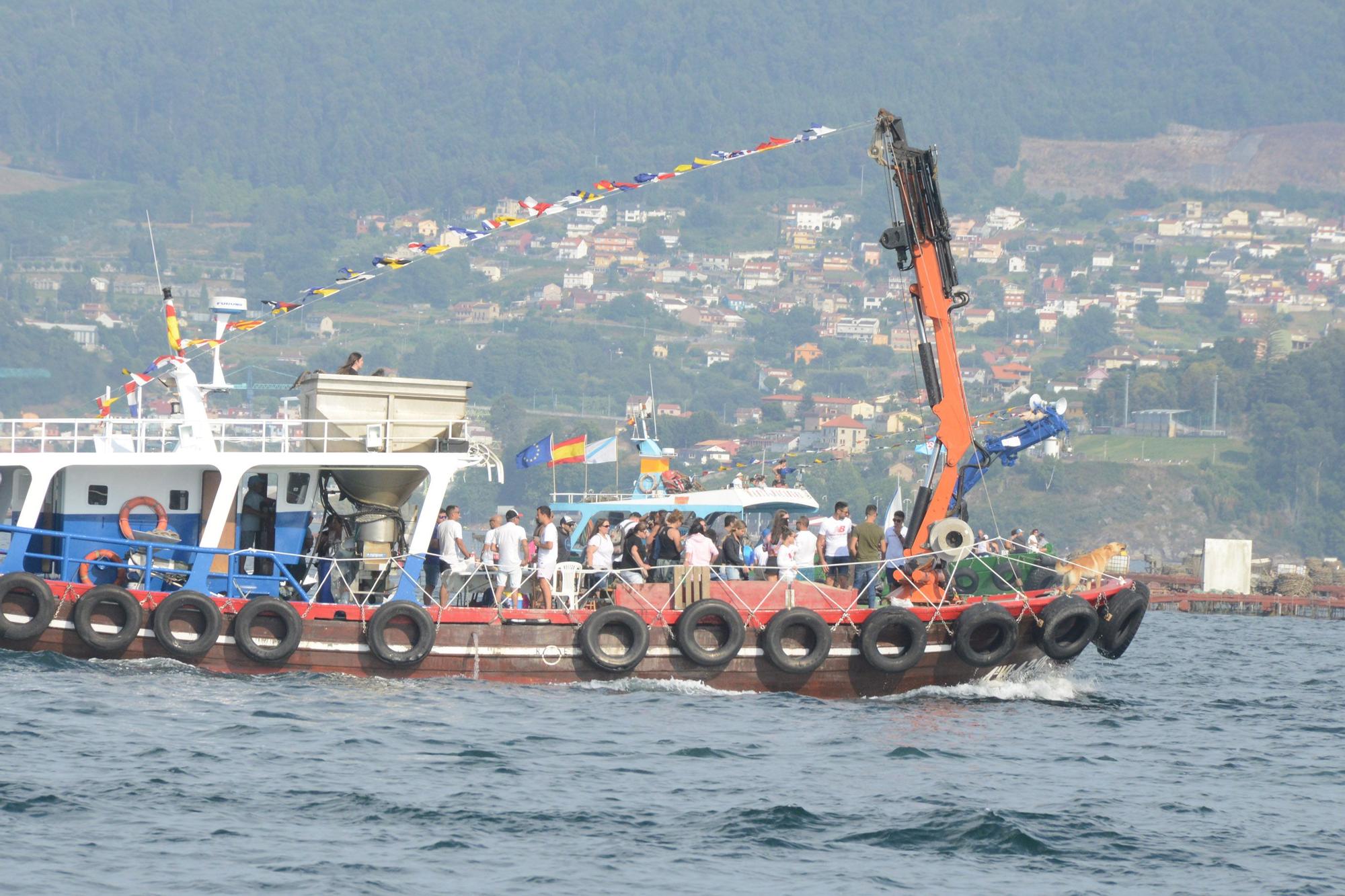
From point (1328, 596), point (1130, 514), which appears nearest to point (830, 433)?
point (1130, 514)

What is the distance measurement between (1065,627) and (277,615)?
322 inches

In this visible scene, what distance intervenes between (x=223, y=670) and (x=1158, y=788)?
30.2 feet

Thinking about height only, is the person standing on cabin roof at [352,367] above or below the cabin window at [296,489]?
above

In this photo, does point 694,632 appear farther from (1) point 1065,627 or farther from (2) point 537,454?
(2) point 537,454

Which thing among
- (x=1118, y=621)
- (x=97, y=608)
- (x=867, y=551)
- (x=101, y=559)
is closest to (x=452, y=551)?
(x=101, y=559)

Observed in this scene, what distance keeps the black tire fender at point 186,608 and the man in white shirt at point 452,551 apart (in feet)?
8.07

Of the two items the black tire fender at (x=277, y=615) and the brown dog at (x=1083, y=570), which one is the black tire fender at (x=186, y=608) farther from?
the brown dog at (x=1083, y=570)

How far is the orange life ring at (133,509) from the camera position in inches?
841

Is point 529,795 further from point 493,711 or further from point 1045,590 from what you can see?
point 1045,590

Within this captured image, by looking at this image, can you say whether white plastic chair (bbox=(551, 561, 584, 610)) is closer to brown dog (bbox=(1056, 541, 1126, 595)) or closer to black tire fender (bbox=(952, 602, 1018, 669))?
black tire fender (bbox=(952, 602, 1018, 669))

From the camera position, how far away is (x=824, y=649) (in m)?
21.0

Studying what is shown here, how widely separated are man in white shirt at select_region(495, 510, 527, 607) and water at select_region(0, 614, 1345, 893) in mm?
1204

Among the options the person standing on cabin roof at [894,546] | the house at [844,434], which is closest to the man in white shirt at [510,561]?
the person standing on cabin roof at [894,546]

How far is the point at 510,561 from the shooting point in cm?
2147
